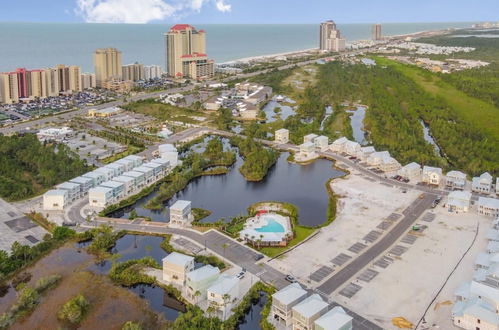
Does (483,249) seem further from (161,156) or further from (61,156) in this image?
(61,156)

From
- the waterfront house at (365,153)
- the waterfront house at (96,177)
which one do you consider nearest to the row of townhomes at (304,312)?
the waterfront house at (96,177)

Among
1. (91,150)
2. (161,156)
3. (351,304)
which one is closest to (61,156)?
(91,150)

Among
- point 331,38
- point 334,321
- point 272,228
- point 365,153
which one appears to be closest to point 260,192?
point 272,228

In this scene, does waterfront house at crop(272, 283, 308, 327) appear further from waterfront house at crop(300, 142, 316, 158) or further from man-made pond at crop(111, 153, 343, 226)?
waterfront house at crop(300, 142, 316, 158)

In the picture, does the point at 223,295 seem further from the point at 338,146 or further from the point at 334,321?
the point at 338,146

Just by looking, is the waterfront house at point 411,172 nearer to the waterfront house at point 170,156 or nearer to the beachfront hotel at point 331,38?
the waterfront house at point 170,156

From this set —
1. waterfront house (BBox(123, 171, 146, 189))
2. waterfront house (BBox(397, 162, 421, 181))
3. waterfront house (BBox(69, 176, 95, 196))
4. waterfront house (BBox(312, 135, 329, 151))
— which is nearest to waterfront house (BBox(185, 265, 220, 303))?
waterfront house (BBox(123, 171, 146, 189))

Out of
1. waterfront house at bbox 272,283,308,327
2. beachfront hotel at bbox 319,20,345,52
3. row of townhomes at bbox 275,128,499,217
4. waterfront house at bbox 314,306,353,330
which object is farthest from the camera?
beachfront hotel at bbox 319,20,345,52
